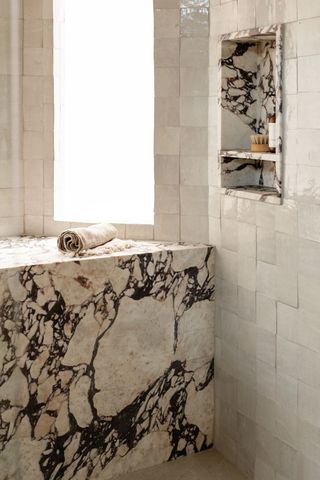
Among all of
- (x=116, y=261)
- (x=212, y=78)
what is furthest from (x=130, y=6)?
(x=116, y=261)

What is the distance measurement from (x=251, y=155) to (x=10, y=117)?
1186mm

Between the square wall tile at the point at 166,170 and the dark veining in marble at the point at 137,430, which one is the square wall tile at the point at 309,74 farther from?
the dark veining in marble at the point at 137,430

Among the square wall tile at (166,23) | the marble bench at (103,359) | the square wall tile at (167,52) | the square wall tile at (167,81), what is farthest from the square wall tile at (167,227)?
the square wall tile at (166,23)

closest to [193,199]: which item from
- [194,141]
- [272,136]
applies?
[194,141]

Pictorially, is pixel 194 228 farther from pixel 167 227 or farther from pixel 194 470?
pixel 194 470

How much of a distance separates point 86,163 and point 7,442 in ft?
4.45

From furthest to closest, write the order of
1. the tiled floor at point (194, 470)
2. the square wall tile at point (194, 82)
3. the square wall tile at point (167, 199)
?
the square wall tile at point (167, 199)
the square wall tile at point (194, 82)
the tiled floor at point (194, 470)

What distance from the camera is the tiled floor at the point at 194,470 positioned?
3086mm

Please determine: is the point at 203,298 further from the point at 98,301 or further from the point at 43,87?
the point at 43,87

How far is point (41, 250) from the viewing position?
3.13 metres

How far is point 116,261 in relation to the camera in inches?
116

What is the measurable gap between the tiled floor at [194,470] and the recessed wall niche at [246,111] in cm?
117

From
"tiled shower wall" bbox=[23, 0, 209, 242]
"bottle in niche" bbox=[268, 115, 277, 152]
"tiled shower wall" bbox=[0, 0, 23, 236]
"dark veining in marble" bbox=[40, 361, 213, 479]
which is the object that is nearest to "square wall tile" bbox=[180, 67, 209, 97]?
"tiled shower wall" bbox=[23, 0, 209, 242]

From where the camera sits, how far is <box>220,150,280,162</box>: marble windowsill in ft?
9.04
